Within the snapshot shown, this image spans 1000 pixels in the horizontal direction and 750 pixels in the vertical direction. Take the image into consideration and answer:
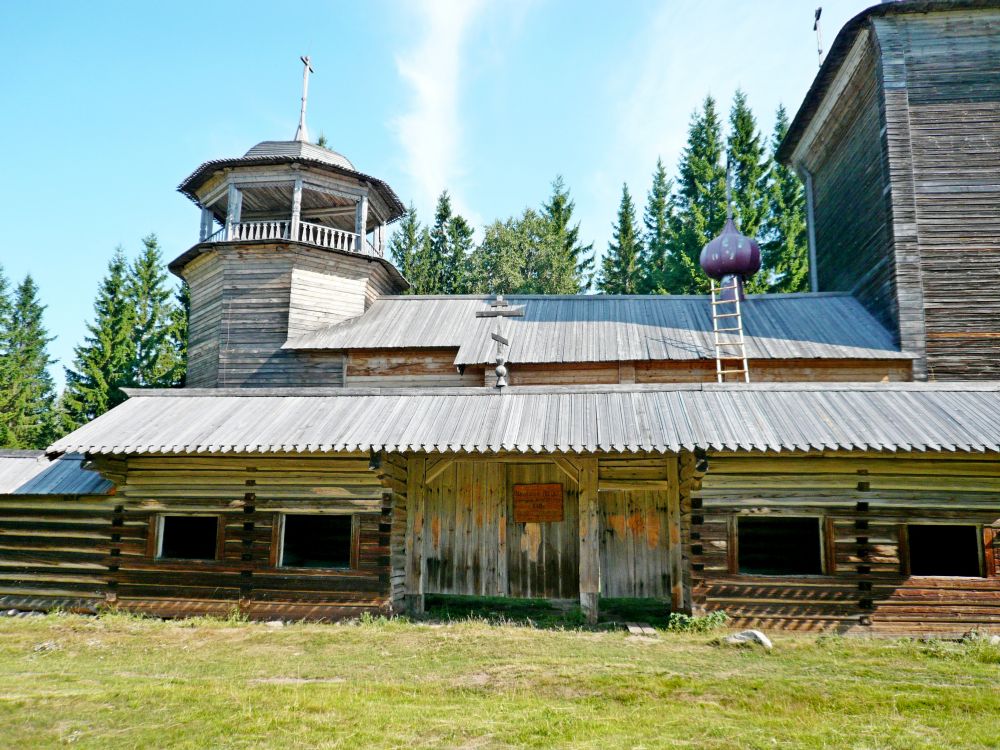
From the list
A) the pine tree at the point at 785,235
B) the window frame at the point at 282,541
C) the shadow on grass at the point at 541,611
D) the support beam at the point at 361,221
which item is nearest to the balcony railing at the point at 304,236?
the support beam at the point at 361,221

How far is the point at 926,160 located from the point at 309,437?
1643 cm

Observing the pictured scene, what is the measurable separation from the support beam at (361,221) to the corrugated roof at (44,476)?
9.93 m

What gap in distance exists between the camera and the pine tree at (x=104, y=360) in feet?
97.5

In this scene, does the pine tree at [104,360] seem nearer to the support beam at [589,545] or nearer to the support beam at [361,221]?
the support beam at [361,221]

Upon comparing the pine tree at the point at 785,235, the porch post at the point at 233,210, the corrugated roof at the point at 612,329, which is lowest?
the corrugated roof at the point at 612,329

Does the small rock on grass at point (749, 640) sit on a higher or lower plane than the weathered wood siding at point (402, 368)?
lower

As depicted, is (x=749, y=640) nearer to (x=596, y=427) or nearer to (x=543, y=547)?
(x=596, y=427)

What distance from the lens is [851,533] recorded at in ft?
33.8

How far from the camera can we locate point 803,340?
54.7 feet

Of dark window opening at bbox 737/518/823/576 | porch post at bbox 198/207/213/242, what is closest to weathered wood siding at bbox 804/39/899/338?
dark window opening at bbox 737/518/823/576

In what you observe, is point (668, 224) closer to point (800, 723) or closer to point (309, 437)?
point (309, 437)

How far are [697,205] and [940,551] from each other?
2399 cm

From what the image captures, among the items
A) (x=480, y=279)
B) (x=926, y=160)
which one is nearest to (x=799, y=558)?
(x=926, y=160)

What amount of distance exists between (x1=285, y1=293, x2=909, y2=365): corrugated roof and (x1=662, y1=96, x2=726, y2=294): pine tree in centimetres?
1251
